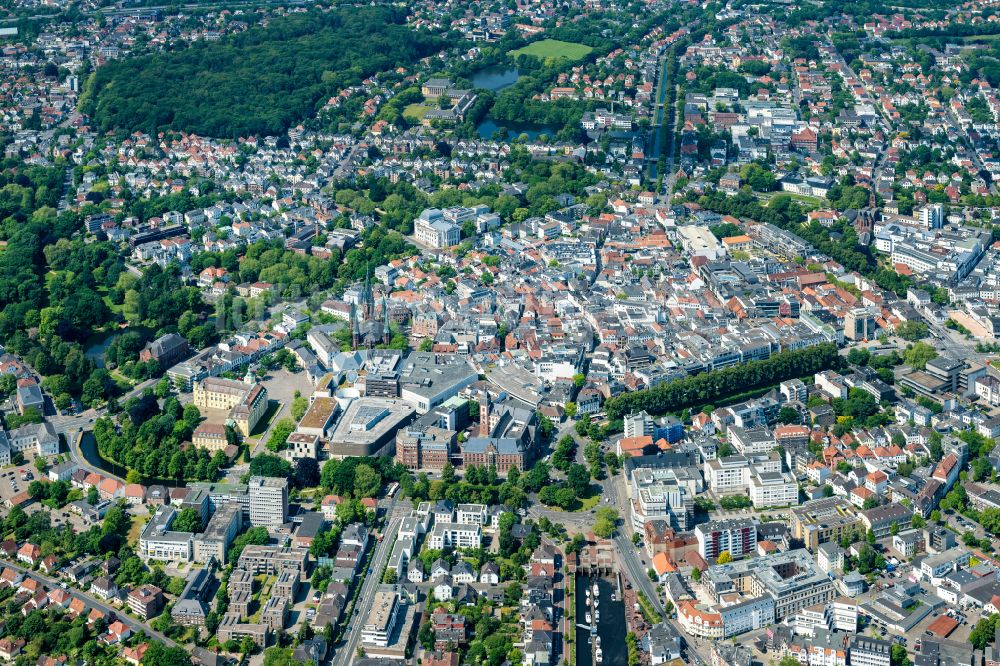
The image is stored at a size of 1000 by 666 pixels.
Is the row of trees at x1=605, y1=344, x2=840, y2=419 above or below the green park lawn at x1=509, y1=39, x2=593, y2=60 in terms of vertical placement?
above

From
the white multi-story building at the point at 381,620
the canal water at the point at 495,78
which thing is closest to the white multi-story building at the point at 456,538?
the white multi-story building at the point at 381,620

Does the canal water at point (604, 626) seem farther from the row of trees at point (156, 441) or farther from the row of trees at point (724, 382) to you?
the row of trees at point (156, 441)

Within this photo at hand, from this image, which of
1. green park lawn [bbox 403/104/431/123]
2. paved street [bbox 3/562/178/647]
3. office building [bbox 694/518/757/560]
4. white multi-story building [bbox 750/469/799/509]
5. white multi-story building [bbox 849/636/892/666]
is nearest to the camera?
white multi-story building [bbox 849/636/892/666]

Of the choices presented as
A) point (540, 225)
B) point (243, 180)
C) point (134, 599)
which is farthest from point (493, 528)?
point (243, 180)

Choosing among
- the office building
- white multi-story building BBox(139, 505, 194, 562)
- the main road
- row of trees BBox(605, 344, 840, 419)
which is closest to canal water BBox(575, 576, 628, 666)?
the office building

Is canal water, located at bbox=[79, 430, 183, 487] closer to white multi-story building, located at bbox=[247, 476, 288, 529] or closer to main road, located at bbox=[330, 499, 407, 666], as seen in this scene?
white multi-story building, located at bbox=[247, 476, 288, 529]

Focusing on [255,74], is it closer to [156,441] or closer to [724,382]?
[156,441]
